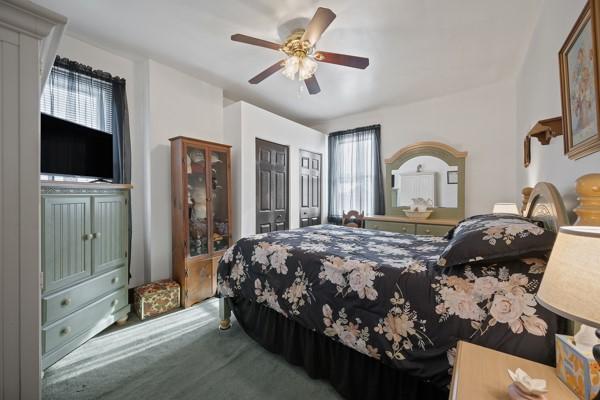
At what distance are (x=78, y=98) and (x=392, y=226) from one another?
156 inches

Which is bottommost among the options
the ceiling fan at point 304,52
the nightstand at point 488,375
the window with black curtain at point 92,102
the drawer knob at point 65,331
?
the drawer knob at point 65,331

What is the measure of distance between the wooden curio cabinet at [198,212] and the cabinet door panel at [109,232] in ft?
1.93

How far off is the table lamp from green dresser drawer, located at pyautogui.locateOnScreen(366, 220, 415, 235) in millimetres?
3085

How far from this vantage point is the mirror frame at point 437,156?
3.60m

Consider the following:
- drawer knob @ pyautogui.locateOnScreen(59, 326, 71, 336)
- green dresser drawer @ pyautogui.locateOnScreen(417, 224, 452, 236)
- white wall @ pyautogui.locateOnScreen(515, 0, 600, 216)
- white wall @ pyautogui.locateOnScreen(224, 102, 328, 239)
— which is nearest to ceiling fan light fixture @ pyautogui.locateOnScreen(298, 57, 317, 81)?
white wall @ pyautogui.locateOnScreen(224, 102, 328, 239)

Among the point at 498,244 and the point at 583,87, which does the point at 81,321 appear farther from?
the point at 583,87

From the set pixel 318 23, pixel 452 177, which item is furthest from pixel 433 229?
pixel 318 23

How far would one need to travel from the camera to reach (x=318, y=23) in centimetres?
180

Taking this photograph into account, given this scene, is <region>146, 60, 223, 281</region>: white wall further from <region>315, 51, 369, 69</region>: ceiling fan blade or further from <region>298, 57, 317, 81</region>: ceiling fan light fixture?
<region>315, 51, 369, 69</region>: ceiling fan blade

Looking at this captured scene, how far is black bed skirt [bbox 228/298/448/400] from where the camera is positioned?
4.44 feet

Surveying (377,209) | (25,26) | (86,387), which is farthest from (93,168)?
(377,209)

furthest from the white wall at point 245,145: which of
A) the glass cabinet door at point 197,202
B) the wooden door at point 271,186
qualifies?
the glass cabinet door at point 197,202

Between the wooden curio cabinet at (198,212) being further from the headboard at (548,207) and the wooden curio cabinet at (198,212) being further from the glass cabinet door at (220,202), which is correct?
the headboard at (548,207)

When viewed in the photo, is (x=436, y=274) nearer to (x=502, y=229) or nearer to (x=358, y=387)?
(x=502, y=229)
